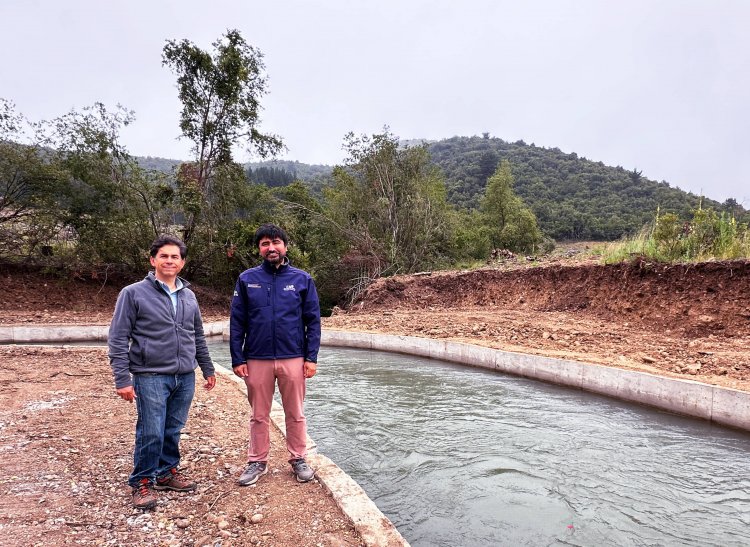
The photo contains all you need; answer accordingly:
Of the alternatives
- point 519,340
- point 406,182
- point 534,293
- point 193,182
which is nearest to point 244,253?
point 193,182

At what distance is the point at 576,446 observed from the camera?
4.66m

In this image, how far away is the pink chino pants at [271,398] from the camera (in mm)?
3119

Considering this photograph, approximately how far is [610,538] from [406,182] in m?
20.0

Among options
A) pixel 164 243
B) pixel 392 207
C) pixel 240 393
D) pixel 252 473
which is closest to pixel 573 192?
pixel 392 207

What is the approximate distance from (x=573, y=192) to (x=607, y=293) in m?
39.9

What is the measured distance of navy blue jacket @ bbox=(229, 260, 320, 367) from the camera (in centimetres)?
307

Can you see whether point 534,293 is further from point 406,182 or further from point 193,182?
point 193,182

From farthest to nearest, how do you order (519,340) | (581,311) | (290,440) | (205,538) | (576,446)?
(581,311) → (519,340) → (576,446) → (290,440) → (205,538)

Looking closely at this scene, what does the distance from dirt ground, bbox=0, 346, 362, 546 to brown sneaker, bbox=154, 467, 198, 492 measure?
0.05 meters

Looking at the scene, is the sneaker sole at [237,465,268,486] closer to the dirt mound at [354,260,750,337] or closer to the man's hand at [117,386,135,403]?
the man's hand at [117,386,135,403]

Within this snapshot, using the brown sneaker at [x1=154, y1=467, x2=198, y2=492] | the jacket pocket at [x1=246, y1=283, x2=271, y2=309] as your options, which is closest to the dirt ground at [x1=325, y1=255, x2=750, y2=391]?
the jacket pocket at [x1=246, y1=283, x2=271, y2=309]

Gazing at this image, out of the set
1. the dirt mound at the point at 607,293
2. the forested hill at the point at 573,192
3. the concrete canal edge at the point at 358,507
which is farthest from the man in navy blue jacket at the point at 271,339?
the forested hill at the point at 573,192

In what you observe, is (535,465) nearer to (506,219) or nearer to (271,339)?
(271,339)

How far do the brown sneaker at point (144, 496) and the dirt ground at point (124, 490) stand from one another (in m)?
0.04
